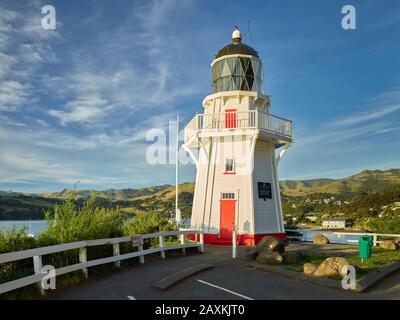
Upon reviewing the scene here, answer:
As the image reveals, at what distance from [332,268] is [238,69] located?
16029 millimetres

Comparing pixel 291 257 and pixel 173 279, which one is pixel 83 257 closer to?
pixel 173 279

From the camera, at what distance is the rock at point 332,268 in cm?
1043

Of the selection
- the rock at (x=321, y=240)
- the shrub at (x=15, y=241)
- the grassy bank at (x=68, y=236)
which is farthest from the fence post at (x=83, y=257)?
the rock at (x=321, y=240)

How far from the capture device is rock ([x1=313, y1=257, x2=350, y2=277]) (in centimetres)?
1043

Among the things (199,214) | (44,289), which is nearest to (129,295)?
(44,289)

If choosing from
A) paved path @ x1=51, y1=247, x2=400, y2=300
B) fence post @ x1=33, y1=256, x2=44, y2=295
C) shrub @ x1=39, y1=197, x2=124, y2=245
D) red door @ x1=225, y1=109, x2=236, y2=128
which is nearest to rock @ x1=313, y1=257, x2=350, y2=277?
paved path @ x1=51, y1=247, x2=400, y2=300

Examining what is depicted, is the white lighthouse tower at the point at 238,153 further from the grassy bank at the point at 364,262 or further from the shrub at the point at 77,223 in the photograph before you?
the shrub at the point at 77,223

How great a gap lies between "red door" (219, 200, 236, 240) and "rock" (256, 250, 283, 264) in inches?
313

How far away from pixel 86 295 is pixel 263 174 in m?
16.1

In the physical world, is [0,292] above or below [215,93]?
below

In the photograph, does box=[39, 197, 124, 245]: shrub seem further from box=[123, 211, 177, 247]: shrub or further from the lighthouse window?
the lighthouse window

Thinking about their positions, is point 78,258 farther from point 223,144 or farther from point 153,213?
point 223,144

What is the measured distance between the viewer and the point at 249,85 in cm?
2362

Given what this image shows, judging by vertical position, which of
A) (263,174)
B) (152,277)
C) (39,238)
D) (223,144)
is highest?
(223,144)
